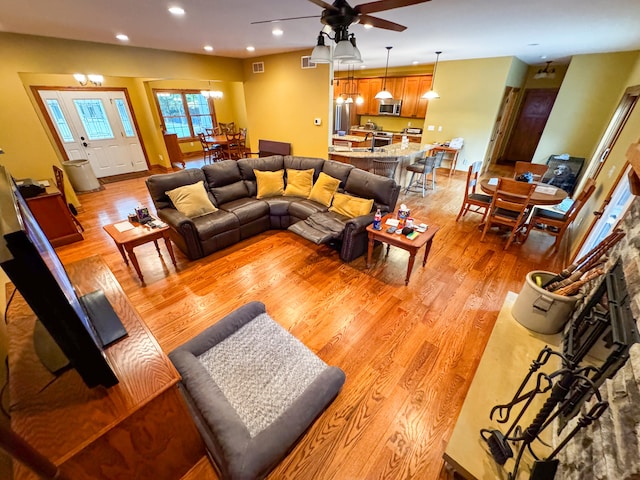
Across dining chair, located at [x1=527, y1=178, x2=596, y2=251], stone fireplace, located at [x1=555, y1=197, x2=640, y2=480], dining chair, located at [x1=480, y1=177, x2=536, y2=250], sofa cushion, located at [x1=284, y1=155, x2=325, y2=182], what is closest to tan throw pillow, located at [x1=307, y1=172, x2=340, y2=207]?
sofa cushion, located at [x1=284, y1=155, x2=325, y2=182]

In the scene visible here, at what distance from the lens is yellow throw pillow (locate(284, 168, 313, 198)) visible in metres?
3.94

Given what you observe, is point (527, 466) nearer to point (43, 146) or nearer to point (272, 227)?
point (272, 227)

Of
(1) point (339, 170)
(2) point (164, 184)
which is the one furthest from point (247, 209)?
(1) point (339, 170)

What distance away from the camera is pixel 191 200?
3.26m

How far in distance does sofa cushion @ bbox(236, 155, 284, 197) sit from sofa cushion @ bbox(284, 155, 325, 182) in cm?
16

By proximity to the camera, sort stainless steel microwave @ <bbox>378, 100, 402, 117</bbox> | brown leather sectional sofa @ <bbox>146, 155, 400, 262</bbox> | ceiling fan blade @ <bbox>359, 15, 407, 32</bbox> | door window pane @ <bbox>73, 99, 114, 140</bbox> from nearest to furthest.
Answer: ceiling fan blade @ <bbox>359, 15, 407, 32</bbox>, brown leather sectional sofa @ <bbox>146, 155, 400, 262</bbox>, door window pane @ <bbox>73, 99, 114, 140</bbox>, stainless steel microwave @ <bbox>378, 100, 402, 117</bbox>

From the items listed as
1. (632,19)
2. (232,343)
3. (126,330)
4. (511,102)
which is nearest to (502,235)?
(632,19)

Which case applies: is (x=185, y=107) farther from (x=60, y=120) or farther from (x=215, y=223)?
(x=215, y=223)

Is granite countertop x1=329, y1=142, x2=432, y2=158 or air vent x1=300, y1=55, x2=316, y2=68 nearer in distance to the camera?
air vent x1=300, y1=55, x2=316, y2=68

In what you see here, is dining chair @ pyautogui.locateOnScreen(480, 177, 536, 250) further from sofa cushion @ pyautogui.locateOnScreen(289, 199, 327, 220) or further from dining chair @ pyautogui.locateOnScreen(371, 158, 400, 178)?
sofa cushion @ pyautogui.locateOnScreen(289, 199, 327, 220)

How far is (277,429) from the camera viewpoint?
133 centimetres

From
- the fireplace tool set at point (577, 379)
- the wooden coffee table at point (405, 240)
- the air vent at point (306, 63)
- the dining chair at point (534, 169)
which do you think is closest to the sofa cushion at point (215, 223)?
the wooden coffee table at point (405, 240)

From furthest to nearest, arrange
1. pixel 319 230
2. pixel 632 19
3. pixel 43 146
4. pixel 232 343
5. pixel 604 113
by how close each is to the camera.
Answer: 1. pixel 604 113
2. pixel 43 146
3. pixel 319 230
4. pixel 632 19
5. pixel 232 343

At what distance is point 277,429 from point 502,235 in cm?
410
